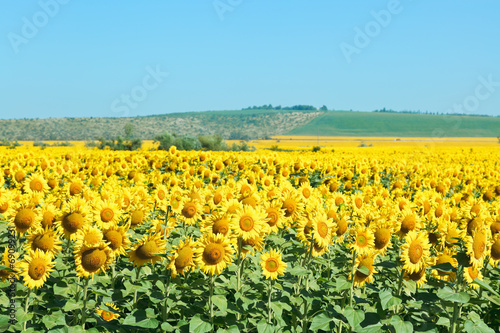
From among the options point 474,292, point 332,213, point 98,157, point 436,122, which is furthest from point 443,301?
point 436,122

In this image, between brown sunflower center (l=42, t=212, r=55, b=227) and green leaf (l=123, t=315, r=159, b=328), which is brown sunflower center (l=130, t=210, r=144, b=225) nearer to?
brown sunflower center (l=42, t=212, r=55, b=227)

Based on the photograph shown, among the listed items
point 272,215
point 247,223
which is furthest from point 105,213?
point 272,215

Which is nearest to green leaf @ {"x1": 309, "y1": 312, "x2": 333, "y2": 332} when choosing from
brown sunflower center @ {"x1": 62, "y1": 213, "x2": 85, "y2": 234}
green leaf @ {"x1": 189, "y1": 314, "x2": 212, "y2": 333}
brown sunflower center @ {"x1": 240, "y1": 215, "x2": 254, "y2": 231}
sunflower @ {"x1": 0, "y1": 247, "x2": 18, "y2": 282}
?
green leaf @ {"x1": 189, "y1": 314, "x2": 212, "y2": 333}

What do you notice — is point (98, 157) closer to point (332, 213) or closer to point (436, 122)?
point (332, 213)

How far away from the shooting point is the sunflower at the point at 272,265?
4691 millimetres

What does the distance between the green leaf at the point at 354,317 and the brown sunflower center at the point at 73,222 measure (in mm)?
2937

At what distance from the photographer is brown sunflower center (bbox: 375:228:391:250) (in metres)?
5.03

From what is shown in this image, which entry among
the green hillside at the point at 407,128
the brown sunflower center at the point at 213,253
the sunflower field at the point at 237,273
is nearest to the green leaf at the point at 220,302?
the sunflower field at the point at 237,273

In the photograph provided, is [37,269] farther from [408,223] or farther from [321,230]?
[408,223]

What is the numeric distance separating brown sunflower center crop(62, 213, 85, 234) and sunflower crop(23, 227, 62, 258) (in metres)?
0.19

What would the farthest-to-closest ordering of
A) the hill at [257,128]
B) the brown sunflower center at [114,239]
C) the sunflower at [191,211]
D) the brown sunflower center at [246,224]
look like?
the hill at [257,128] → the sunflower at [191,211] → the brown sunflower center at [246,224] → the brown sunflower center at [114,239]

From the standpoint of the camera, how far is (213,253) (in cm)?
438

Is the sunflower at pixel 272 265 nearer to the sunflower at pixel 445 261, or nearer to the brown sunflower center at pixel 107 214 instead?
the sunflower at pixel 445 261

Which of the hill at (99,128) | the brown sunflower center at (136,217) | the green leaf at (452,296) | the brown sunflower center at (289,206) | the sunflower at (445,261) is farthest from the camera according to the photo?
the hill at (99,128)
